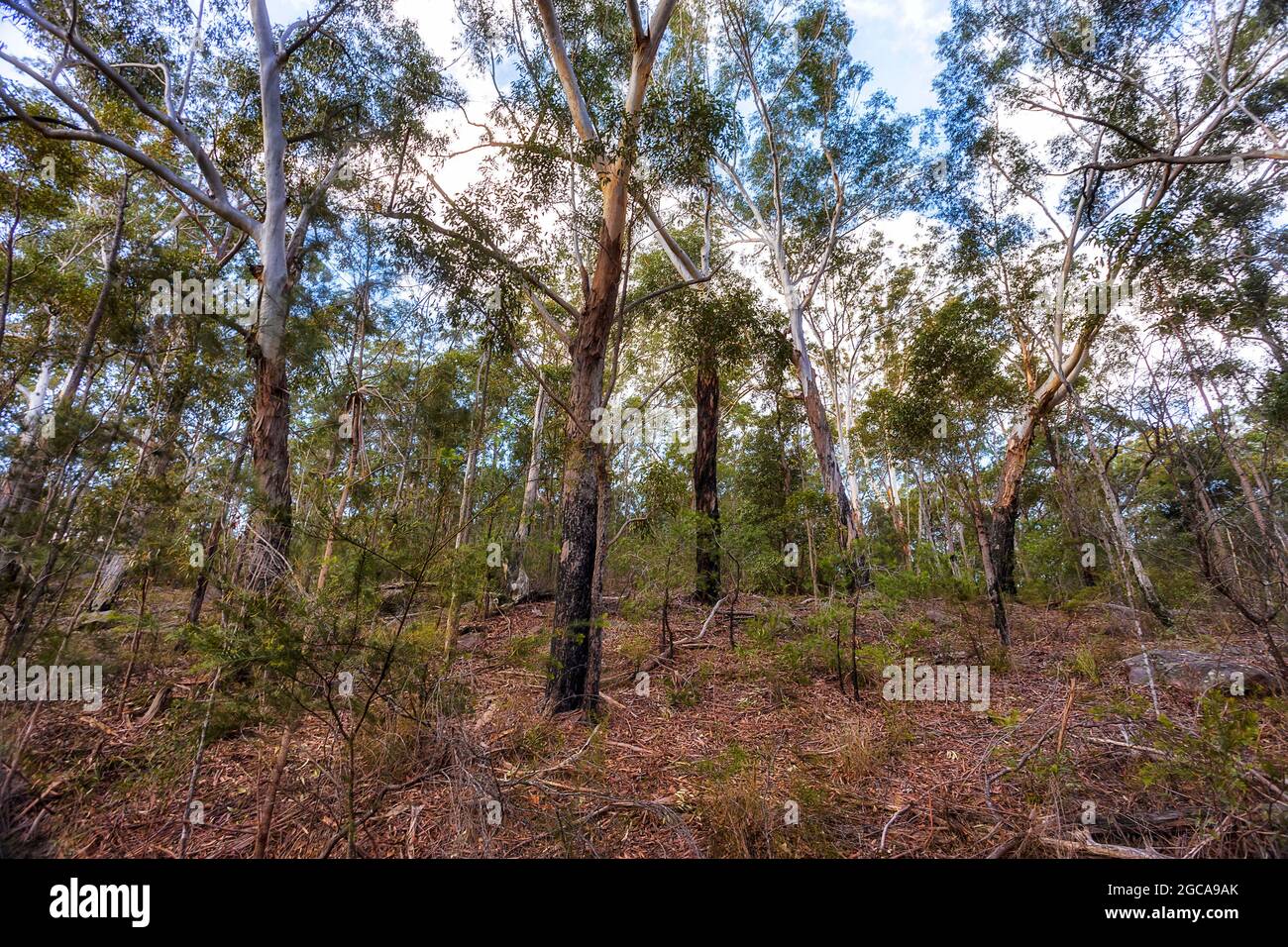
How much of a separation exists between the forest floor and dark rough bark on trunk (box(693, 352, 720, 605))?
3.34 meters

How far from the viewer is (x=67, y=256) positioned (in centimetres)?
925

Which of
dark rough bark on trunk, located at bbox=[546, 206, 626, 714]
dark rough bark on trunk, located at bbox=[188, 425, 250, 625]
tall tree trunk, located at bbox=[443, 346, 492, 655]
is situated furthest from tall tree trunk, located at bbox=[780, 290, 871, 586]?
→ dark rough bark on trunk, located at bbox=[188, 425, 250, 625]

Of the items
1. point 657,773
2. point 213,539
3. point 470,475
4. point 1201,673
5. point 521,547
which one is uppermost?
point 470,475

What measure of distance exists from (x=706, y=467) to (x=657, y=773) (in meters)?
5.72

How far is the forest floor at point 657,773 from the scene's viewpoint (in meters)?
2.21

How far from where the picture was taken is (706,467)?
327 inches

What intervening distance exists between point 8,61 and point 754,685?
391 inches

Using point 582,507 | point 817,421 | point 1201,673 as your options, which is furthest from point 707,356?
point 1201,673

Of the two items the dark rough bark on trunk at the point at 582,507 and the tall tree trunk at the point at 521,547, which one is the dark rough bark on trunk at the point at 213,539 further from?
the tall tree trunk at the point at 521,547

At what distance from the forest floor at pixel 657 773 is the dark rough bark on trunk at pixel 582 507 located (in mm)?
305

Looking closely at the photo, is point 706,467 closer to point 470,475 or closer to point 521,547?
point 521,547
